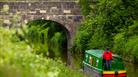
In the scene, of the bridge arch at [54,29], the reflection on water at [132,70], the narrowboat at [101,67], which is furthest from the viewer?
the bridge arch at [54,29]

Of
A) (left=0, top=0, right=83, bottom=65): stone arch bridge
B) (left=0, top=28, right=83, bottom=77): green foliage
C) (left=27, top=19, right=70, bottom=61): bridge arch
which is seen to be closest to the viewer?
(left=0, top=28, right=83, bottom=77): green foliage

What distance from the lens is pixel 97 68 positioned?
21.1m

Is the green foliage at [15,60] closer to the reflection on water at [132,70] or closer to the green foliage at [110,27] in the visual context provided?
the reflection on water at [132,70]

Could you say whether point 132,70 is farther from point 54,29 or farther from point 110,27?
point 54,29

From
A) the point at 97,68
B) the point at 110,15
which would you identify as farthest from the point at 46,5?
the point at 97,68

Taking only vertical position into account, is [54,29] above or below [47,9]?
below

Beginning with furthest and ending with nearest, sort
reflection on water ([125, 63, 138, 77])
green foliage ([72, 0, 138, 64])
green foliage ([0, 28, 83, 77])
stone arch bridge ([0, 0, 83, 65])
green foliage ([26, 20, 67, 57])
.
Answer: stone arch bridge ([0, 0, 83, 65]), green foliage ([26, 20, 67, 57]), green foliage ([72, 0, 138, 64]), reflection on water ([125, 63, 138, 77]), green foliage ([0, 28, 83, 77])

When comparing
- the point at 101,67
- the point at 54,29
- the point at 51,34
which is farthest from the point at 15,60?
the point at 54,29

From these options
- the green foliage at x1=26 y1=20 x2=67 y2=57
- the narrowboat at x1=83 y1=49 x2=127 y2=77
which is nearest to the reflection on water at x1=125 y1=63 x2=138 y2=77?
the narrowboat at x1=83 y1=49 x2=127 y2=77

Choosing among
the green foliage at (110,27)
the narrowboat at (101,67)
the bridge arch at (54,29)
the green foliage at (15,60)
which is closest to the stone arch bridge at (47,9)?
the green foliage at (110,27)

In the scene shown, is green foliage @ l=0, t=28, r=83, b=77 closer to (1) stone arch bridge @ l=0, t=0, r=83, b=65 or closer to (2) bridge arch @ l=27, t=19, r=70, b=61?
(1) stone arch bridge @ l=0, t=0, r=83, b=65

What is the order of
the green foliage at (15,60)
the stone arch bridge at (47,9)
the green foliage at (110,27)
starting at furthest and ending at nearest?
the stone arch bridge at (47,9), the green foliage at (110,27), the green foliage at (15,60)

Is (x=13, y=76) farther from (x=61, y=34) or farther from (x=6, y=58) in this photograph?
(x=61, y=34)

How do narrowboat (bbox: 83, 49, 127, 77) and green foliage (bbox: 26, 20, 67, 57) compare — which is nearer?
narrowboat (bbox: 83, 49, 127, 77)
